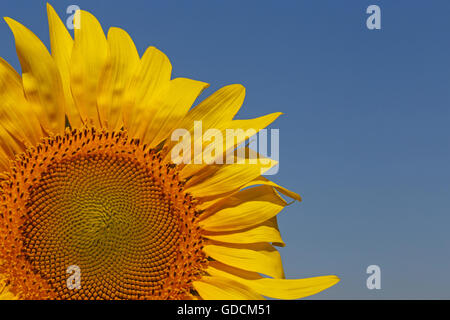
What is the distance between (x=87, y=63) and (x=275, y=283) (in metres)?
2.11

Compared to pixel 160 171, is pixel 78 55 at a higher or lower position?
higher

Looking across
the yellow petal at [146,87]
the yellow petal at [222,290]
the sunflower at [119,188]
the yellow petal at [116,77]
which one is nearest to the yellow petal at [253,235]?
the sunflower at [119,188]

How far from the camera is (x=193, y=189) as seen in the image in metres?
3.91

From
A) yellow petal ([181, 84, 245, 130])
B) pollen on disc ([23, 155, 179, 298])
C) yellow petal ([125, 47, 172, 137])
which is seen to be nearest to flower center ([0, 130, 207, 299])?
pollen on disc ([23, 155, 179, 298])

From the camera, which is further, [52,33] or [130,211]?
[52,33]

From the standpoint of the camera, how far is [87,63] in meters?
3.77

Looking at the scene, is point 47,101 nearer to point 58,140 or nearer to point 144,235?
point 58,140

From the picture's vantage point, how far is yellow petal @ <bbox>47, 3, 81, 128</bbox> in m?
3.81

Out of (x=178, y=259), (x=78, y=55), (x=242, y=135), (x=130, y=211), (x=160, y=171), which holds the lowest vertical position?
(x=178, y=259)

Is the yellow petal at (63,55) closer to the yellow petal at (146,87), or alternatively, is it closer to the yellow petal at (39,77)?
the yellow petal at (39,77)

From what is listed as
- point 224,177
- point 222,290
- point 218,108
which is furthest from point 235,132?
point 222,290

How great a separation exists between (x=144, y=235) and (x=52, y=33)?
1640 millimetres

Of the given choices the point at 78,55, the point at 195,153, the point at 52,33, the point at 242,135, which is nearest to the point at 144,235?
the point at 195,153

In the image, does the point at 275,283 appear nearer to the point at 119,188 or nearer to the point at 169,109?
the point at 119,188
